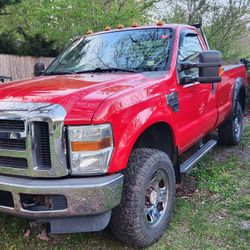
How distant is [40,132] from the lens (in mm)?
2533

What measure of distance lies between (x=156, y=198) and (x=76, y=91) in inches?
48.7

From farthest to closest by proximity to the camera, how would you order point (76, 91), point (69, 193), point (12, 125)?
1. point (76, 91)
2. point (12, 125)
3. point (69, 193)

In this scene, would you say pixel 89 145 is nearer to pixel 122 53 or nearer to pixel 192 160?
pixel 122 53

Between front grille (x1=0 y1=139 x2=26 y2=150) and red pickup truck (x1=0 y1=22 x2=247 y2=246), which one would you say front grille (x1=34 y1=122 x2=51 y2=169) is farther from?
front grille (x1=0 y1=139 x2=26 y2=150)

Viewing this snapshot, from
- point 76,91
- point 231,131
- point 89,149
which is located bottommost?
point 231,131

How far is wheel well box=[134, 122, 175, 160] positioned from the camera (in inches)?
139

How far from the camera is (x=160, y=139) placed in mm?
3654

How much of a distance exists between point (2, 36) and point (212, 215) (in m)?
9.12

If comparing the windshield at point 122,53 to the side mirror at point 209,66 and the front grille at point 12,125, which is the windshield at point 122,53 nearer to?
the side mirror at point 209,66

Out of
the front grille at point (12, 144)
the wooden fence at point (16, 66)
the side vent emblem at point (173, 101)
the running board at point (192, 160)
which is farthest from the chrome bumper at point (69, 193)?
the wooden fence at point (16, 66)

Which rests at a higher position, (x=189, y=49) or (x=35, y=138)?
(x=189, y=49)

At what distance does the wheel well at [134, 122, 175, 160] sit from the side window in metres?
0.75

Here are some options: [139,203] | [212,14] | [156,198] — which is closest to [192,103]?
[156,198]

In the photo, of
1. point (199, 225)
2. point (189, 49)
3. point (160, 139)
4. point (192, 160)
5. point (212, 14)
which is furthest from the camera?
point (212, 14)
